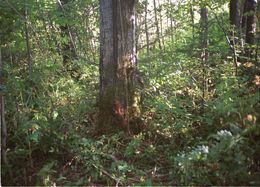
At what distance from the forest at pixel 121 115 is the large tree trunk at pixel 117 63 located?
0.02 m

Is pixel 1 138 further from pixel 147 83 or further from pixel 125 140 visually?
pixel 147 83

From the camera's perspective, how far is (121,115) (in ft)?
19.5

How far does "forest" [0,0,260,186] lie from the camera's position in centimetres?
435

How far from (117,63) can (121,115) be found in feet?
2.95

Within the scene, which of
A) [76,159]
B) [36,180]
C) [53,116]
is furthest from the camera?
[53,116]

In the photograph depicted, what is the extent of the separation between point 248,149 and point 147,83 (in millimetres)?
2736

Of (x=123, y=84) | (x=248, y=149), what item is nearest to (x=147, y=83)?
(x=123, y=84)

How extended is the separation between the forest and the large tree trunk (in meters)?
0.02

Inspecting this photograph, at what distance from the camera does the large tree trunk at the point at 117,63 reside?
5.91m

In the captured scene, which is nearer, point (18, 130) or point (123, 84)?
point (18, 130)

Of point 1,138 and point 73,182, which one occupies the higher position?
point 1,138

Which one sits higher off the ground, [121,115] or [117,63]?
[117,63]

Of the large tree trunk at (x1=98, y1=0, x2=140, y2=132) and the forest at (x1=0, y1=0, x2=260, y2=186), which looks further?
the large tree trunk at (x1=98, y1=0, x2=140, y2=132)

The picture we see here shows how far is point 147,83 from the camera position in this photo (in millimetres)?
6566
